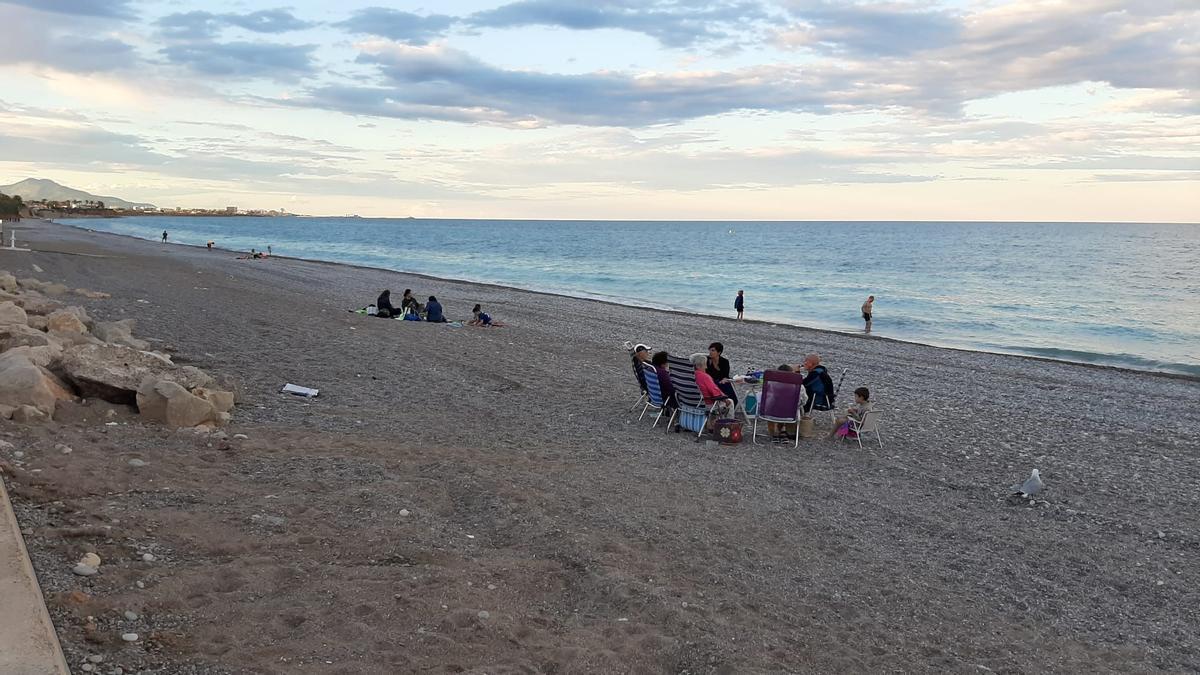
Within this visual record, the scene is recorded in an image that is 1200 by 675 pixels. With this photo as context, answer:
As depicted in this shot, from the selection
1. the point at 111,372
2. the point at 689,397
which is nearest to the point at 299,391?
the point at 111,372

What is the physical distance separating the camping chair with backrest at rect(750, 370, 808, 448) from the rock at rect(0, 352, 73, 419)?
7.14m

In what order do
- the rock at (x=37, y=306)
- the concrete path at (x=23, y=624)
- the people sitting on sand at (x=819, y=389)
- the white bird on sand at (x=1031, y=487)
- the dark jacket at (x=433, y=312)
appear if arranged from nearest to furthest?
the concrete path at (x=23, y=624)
the white bird on sand at (x=1031, y=487)
the people sitting on sand at (x=819, y=389)
the rock at (x=37, y=306)
the dark jacket at (x=433, y=312)

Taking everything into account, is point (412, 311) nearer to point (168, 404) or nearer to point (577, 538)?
point (168, 404)

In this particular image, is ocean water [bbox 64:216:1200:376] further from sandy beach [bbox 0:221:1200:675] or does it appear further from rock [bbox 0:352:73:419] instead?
rock [bbox 0:352:73:419]

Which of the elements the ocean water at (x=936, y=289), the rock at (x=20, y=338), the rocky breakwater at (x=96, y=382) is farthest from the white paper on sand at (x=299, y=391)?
the ocean water at (x=936, y=289)

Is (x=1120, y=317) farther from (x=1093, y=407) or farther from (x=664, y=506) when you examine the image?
(x=664, y=506)

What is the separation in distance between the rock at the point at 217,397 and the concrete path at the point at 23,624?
4.16 m

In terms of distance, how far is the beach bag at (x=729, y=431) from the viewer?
9828 millimetres

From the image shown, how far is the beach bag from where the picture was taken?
9828 mm

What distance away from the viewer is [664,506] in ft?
23.6

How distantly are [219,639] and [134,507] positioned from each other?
6.89 ft

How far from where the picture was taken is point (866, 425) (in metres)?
9.80

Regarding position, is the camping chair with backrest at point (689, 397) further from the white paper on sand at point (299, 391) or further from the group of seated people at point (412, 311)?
the group of seated people at point (412, 311)

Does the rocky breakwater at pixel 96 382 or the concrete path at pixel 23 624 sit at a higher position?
the rocky breakwater at pixel 96 382
